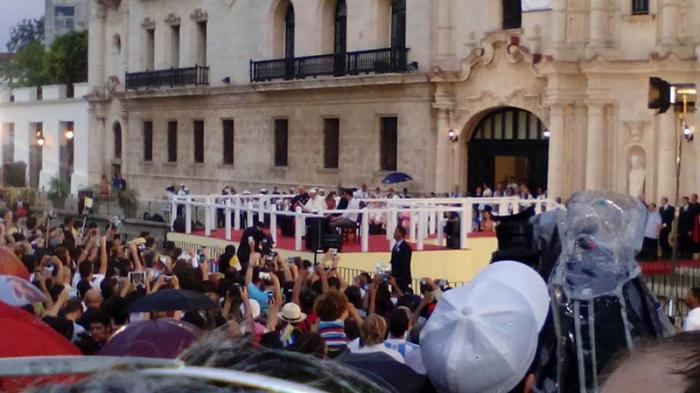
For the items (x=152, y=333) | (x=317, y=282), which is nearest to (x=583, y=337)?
(x=152, y=333)

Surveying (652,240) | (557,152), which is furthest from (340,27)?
(652,240)

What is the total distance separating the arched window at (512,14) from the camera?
3294cm

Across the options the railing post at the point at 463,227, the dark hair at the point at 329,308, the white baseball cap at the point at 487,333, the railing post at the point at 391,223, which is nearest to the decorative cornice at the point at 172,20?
the railing post at the point at 391,223

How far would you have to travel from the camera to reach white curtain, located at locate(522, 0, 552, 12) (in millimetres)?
31109

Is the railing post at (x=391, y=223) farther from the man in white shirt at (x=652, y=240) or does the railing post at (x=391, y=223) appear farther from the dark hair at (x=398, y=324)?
the dark hair at (x=398, y=324)

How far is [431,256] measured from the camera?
24.2 meters

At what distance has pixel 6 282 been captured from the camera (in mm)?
9453

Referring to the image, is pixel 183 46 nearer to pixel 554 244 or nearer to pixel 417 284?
pixel 417 284

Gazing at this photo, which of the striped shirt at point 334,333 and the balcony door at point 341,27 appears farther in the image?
the balcony door at point 341,27

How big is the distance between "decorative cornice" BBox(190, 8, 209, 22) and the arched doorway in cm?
1565

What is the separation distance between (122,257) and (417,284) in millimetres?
6935

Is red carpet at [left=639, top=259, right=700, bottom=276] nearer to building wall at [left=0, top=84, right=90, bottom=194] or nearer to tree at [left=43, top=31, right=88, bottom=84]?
building wall at [left=0, top=84, right=90, bottom=194]

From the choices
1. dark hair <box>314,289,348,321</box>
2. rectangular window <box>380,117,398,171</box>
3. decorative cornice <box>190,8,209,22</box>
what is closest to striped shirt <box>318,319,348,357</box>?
dark hair <box>314,289,348,321</box>

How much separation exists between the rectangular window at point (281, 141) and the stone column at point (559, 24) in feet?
43.2
